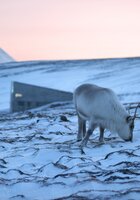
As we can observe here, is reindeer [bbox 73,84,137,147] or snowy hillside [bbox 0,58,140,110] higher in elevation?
reindeer [bbox 73,84,137,147]

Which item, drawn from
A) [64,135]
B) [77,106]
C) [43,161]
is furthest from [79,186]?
[64,135]

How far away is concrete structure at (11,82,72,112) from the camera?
24203 mm

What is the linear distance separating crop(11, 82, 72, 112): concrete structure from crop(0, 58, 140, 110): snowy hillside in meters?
3.94

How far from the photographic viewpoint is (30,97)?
24.6 metres

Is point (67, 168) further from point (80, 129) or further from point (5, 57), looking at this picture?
point (5, 57)

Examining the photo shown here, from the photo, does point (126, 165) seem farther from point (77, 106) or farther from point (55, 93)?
point (55, 93)

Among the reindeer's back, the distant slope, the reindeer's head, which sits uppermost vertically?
the reindeer's back

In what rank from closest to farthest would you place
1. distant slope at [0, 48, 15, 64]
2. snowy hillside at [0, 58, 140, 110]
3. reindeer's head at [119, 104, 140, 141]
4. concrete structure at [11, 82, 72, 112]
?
reindeer's head at [119, 104, 140, 141]
concrete structure at [11, 82, 72, 112]
snowy hillside at [0, 58, 140, 110]
distant slope at [0, 48, 15, 64]

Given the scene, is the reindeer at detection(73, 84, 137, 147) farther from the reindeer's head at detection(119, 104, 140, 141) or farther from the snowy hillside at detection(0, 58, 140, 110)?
the snowy hillside at detection(0, 58, 140, 110)

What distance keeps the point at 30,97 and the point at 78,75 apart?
14.1 meters

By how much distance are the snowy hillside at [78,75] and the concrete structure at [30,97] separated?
12.9 ft

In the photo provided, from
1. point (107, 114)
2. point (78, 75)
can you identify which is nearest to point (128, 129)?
point (107, 114)

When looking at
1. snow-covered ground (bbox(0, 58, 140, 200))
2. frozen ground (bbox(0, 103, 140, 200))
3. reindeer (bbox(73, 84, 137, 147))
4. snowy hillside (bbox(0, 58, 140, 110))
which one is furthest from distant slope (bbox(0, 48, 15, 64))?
reindeer (bbox(73, 84, 137, 147))

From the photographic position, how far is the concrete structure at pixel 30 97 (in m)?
24.2
